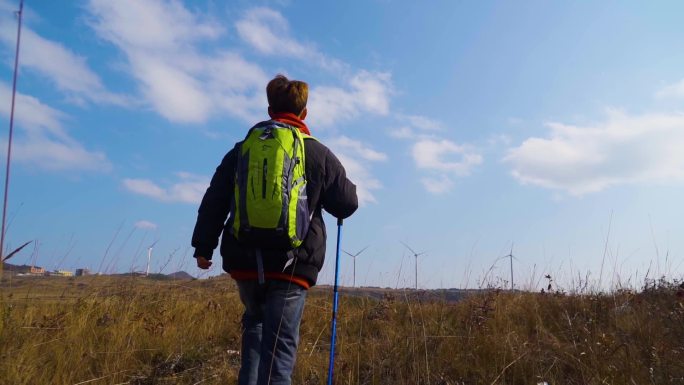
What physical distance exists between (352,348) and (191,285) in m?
3.31

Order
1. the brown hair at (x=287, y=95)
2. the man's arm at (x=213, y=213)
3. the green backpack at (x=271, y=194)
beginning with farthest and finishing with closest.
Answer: the brown hair at (x=287, y=95) → the man's arm at (x=213, y=213) → the green backpack at (x=271, y=194)

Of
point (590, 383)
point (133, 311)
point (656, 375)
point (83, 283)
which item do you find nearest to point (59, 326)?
point (133, 311)

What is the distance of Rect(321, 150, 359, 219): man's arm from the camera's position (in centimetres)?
275

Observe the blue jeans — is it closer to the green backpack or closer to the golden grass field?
the green backpack

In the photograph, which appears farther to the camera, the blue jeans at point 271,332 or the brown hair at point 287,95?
the brown hair at point 287,95

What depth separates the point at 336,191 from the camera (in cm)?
275

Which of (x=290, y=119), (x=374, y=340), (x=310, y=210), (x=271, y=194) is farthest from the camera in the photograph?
(x=374, y=340)

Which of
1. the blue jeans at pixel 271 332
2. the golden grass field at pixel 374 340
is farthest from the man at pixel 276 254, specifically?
the golden grass field at pixel 374 340

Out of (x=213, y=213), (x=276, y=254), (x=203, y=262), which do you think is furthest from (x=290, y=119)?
(x=203, y=262)

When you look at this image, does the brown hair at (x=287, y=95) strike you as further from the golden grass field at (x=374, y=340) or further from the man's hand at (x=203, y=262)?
the golden grass field at (x=374, y=340)

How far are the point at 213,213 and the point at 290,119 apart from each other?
670 millimetres

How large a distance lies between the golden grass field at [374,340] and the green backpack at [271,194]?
1.44 m

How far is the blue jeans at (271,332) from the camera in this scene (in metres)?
2.48

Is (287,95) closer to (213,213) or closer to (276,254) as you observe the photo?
(213,213)
